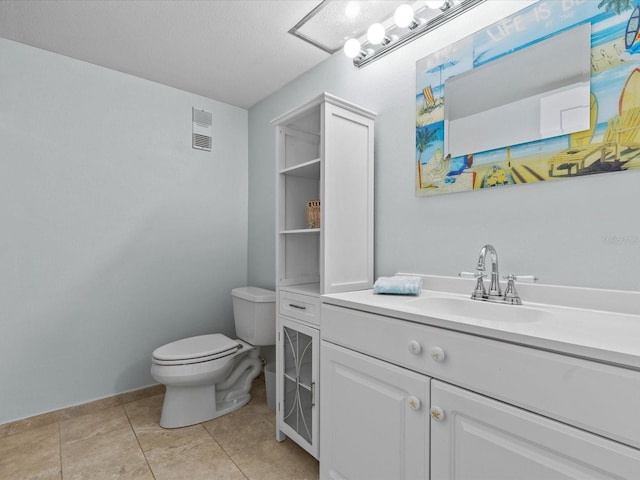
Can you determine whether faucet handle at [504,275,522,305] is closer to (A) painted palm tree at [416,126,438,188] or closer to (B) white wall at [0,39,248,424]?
(A) painted palm tree at [416,126,438,188]

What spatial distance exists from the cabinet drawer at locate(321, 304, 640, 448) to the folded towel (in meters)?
0.26

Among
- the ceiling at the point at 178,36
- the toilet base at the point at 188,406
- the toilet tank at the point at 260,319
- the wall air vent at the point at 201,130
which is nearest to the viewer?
the ceiling at the point at 178,36

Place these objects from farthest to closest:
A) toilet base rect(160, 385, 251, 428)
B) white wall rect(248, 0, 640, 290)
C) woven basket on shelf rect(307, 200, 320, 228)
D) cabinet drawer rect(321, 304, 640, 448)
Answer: toilet base rect(160, 385, 251, 428) → woven basket on shelf rect(307, 200, 320, 228) → white wall rect(248, 0, 640, 290) → cabinet drawer rect(321, 304, 640, 448)

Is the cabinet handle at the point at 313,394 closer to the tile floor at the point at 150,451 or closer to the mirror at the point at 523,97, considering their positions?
the tile floor at the point at 150,451

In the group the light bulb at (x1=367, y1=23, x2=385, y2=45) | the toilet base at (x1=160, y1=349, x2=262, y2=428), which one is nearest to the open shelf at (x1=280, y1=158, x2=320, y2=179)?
the light bulb at (x1=367, y1=23, x2=385, y2=45)

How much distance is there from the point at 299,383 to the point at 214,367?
59 cm

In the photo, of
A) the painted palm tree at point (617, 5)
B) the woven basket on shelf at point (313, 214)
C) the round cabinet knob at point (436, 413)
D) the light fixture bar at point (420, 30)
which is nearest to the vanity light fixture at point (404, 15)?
the light fixture bar at point (420, 30)

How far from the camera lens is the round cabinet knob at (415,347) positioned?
3.34ft

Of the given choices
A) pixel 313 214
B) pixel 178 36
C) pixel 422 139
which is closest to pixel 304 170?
pixel 313 214

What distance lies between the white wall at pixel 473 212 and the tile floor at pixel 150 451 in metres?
1.13

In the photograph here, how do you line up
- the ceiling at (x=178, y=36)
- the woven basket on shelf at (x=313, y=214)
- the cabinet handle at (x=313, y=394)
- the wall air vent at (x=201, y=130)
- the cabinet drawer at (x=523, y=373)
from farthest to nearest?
the wall air vent at (x=201, y=130) → the woven basket on shelf at (x=313, y=214) → the ceiling at (x=178, y=36) → the cabinet handle at (x=313, y=394) → the cabinet drawer at (x=523, y=373)

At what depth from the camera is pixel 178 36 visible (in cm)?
187

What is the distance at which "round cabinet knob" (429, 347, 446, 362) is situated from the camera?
0.96m

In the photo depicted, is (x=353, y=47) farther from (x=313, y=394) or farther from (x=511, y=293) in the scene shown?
(x=313, y=394)
